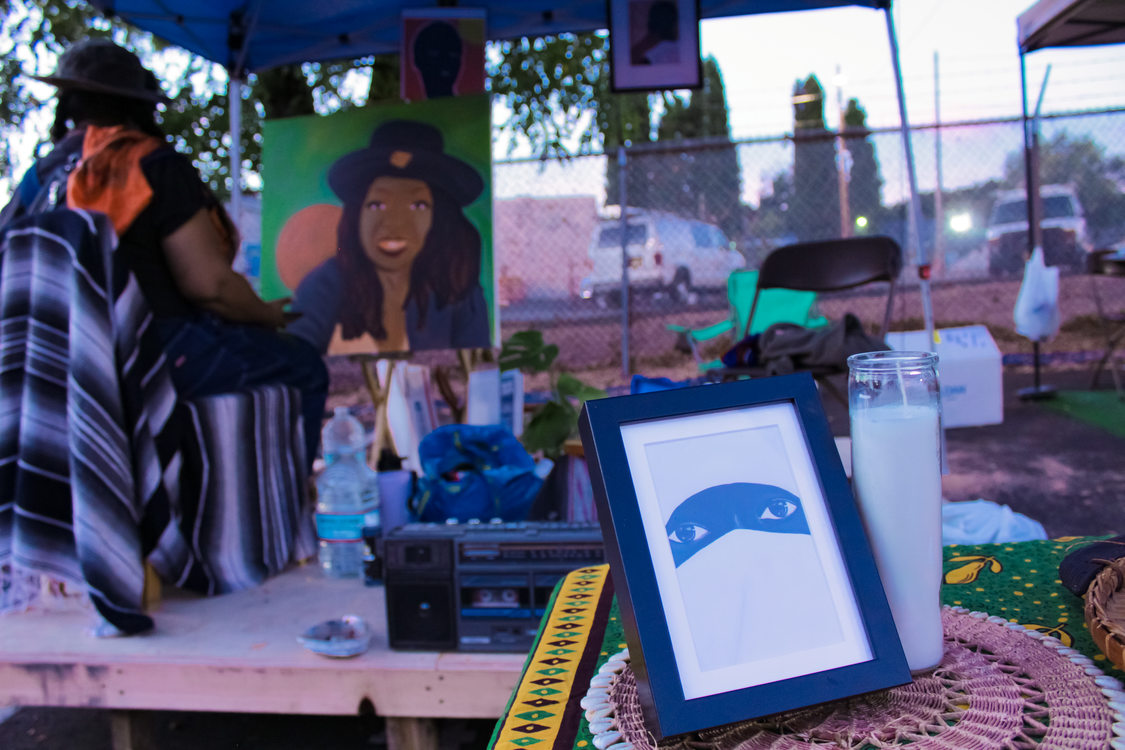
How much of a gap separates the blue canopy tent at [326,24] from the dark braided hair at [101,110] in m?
0.82

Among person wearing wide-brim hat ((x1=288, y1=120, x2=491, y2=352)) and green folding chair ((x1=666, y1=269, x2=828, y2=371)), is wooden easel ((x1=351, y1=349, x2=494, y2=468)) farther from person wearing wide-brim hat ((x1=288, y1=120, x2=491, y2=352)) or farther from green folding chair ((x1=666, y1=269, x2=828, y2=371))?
green folding chair ((x1=666, y1=269, x2=828, y2=371))

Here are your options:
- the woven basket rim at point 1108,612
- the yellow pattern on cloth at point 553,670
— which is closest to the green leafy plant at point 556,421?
the yellow pattern on cloth at point 553,670

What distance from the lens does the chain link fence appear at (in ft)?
21.5

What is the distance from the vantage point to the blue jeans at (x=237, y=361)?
205cm

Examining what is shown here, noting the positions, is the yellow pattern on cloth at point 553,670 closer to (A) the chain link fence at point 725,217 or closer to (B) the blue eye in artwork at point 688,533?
(B) the blue eye in artwork at point 688,533

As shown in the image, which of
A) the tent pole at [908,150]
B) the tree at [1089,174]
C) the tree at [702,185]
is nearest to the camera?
Result: the tent pole at [908,150]

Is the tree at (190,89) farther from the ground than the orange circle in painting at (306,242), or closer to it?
farther from the ground

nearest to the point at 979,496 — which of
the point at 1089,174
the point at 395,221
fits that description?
the point at 395,221

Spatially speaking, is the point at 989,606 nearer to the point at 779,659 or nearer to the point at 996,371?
the point at 779,659

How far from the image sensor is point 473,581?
1.47m

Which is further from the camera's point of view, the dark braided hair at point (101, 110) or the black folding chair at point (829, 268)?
the black folding chair at point (829, 268)

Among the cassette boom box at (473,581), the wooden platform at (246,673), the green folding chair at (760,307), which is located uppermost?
the green folding chair at (760,307)

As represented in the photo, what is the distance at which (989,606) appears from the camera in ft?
2.26

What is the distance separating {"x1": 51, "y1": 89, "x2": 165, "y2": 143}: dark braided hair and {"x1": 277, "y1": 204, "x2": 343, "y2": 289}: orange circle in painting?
35.4 inches
